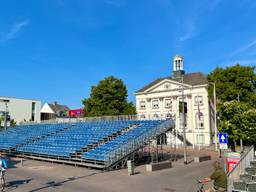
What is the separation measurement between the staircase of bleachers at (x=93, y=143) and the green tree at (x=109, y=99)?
935 inches

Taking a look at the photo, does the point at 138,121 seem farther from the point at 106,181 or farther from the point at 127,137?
the point at 106,181

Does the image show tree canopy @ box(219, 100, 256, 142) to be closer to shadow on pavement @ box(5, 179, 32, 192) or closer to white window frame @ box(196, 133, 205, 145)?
white window frame @ box(196, 133, 205, 145)

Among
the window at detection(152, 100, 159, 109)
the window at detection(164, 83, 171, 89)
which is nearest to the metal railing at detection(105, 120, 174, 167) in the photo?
the window at detection(164, 83, 171, 89)

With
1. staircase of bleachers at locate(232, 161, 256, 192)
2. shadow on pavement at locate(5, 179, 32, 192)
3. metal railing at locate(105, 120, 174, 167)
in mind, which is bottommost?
shadow on pavement at locate(5, 179, 32, 192)

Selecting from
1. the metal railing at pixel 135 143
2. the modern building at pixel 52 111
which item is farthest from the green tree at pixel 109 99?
the modern building at pixel 52 111

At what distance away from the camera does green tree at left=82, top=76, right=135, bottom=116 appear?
2301 inches

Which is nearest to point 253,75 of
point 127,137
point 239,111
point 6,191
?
point 239,111

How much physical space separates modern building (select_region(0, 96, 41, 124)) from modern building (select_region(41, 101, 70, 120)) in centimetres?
773

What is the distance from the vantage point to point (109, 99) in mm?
59156

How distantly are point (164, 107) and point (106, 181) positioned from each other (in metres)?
39.6

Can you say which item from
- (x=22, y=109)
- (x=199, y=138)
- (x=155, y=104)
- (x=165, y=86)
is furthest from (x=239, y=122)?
(x=22, y=109)

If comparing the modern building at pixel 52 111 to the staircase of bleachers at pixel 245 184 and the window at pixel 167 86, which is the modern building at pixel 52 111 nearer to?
the window at pixel 167 86

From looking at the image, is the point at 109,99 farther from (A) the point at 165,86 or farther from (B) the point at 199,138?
(B) the point at 199,138

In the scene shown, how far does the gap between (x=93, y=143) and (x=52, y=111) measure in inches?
3114
